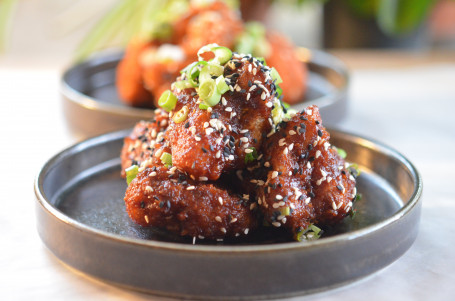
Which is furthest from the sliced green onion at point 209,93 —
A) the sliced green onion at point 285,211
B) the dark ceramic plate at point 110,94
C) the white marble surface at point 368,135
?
the dark ceramic plate at point 110,94

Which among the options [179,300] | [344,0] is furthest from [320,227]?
[344,0]

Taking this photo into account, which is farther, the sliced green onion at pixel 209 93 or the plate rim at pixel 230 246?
the sliced green onion at pixel 209 93

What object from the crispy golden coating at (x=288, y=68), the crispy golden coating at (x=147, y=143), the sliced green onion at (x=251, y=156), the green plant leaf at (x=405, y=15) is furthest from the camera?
the green plant leaf at (x=405, y=15)

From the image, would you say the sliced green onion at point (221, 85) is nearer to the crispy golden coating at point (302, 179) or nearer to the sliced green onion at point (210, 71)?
the sliced green onion at point (210, 71)

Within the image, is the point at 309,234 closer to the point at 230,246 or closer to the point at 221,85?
the point at 230,246

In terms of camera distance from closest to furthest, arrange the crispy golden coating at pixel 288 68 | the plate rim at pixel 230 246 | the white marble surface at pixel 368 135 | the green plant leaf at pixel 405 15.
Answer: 1. the plate rim at pixel 230 246
2. the white marble surface at pixel 368 135
3. the crispy golden coating at pixel 288 68
4. the green plant leaf at pixel 405 15

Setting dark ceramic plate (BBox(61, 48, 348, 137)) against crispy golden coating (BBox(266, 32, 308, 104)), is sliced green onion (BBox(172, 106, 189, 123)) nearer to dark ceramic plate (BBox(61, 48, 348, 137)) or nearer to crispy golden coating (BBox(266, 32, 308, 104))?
dark ceramic plate (BBox(61, 48, 348, 137))

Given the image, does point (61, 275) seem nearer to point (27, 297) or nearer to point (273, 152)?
point (27, 297)
